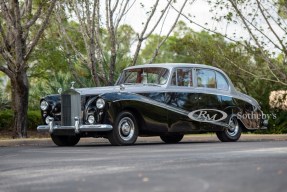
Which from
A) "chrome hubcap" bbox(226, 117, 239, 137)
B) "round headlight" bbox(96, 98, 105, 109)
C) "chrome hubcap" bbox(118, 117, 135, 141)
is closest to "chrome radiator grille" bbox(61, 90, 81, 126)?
"round headlight" bbox(96, 98, 105, 109)

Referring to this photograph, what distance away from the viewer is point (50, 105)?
17.2 meters

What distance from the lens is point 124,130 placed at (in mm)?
16328

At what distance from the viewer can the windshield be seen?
56.9ft

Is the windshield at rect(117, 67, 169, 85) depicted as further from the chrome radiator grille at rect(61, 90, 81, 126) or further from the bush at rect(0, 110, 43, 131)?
the bush at rect(0, 110, 43, 131)

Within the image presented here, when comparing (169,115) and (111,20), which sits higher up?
(111,20)

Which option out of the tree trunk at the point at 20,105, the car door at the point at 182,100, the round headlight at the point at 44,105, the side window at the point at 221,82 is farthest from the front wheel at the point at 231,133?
the tree trunk at the point at 20,105

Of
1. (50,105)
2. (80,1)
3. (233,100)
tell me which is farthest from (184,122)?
(80,1)

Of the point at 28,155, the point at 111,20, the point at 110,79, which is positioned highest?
the point at 111,20

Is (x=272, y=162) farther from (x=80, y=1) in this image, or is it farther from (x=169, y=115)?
(x=80, y=1)

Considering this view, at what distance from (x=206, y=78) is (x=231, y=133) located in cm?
166

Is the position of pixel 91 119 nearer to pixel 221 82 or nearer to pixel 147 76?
pixel 147 76

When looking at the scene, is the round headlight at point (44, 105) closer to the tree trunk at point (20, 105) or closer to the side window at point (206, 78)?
the side window at point (206, 78)

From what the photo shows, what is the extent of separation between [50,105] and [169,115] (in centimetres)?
278

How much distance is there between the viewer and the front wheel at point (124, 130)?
16.1 metres
